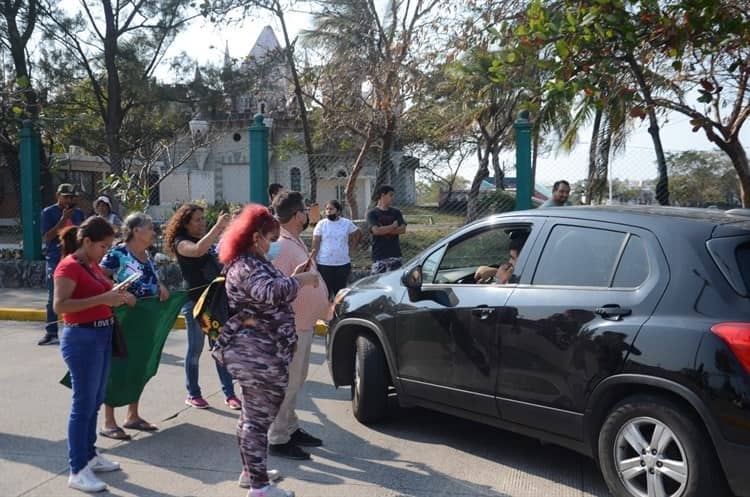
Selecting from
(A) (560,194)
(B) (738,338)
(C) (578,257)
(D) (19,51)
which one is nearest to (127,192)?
(D) (19,51)

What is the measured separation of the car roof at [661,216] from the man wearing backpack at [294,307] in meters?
1.57

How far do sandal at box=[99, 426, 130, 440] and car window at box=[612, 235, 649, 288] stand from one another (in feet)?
11.6

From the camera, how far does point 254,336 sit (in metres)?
3.92

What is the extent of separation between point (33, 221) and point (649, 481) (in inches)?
474

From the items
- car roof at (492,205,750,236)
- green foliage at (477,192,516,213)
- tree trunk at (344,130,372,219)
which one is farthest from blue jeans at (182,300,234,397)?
tree trunk at (344,130,372,219)

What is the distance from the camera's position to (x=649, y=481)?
12.3ft

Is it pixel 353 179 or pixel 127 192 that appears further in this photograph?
pixel 353 179

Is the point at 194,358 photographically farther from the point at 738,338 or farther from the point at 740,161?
the point at 740,161

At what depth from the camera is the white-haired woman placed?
5.32 m

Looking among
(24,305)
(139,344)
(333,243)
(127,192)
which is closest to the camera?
(139,344)

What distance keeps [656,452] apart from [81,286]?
330cm

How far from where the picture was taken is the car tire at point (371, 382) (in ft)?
18.0

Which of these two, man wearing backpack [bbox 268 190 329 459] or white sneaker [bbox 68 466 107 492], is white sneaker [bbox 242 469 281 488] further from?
white sneaker [bbox 68 466 107 492]

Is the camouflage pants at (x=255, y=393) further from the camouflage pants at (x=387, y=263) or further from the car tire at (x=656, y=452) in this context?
the camouflage pants at (x=387, y=263)
